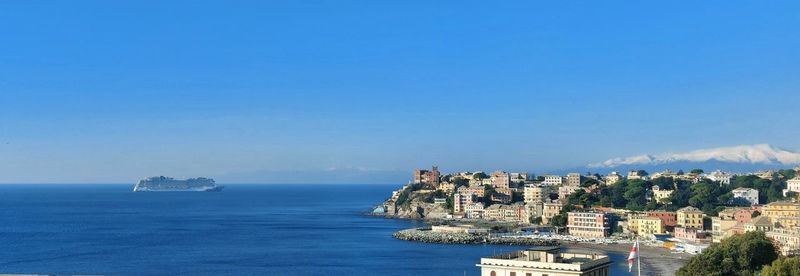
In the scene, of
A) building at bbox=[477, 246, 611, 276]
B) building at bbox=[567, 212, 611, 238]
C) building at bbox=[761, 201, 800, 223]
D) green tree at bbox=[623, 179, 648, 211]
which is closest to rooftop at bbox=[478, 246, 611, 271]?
building at bbox=[477, 246, 611, 276]

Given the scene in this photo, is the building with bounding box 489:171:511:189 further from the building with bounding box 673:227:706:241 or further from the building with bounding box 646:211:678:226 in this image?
the building with bounding box 673:227:706:241

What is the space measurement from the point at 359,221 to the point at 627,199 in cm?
2707

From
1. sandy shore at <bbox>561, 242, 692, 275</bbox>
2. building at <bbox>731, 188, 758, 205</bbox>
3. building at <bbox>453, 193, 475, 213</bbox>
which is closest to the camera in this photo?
sandy shore at <bbox>561, 242, 692, 275</bbox>

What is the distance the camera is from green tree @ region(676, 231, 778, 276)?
94.9 ft

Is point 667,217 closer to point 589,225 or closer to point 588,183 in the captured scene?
point 589,225

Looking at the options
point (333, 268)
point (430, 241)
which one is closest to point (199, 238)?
point (430, 241)

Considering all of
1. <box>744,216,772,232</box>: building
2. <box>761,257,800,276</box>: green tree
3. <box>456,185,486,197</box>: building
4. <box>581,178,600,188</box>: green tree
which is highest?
<box>581,178,600,188</box>: green tree

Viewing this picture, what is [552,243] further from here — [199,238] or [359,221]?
[359,221]

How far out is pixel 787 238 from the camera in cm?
4903

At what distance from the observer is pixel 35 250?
54188 mm

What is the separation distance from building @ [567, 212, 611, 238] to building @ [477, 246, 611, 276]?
156 feet

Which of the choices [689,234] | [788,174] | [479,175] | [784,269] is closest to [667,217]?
[689,234]

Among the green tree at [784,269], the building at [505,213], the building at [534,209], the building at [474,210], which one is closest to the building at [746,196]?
the building at [534,209]

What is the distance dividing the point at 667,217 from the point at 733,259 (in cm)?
3747
